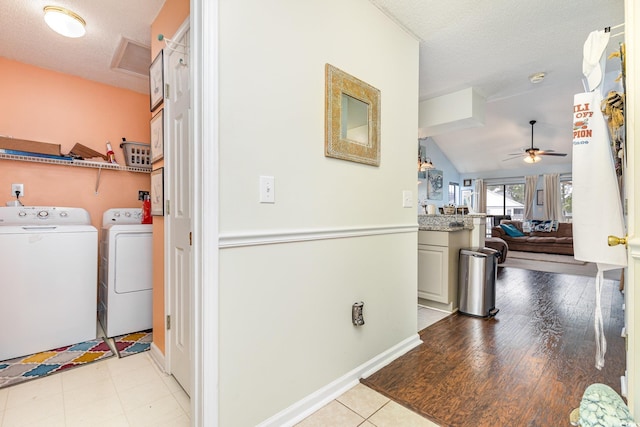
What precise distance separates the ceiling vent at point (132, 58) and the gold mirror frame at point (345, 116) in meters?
1.86

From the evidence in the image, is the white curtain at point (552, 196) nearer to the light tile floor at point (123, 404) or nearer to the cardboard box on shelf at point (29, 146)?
the light tile floor at point (123, 404)

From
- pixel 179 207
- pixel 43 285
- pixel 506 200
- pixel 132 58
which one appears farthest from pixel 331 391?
pixel 506 200

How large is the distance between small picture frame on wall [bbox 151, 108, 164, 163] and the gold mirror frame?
1.19 meters

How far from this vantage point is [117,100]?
3.23 metres

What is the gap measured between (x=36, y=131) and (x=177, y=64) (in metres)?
2.07

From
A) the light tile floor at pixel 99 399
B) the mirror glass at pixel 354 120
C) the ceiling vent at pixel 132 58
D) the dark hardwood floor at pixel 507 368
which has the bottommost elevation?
the light tile floor at pixel 99 399

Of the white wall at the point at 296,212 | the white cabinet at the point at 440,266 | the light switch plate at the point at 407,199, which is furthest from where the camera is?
the white cabinet at the point at 440,266

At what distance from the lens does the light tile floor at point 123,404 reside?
150cm

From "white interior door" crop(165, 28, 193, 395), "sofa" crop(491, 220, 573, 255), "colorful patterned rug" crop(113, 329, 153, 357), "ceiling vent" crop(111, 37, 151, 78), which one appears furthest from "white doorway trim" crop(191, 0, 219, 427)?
"sofa" crop(491, 220, 573, 255)

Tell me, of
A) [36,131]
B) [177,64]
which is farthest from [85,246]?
[177,64]

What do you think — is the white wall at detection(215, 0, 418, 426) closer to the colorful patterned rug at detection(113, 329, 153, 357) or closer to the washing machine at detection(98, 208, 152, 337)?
the colorful patterned rug at detection(113, 329, 153, 357)

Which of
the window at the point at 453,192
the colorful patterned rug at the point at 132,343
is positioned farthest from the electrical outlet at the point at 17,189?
the window at the point at 453,192

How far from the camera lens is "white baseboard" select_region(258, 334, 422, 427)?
4.78 ft

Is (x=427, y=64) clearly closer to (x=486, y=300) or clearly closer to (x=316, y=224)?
(x=316, y=224)
